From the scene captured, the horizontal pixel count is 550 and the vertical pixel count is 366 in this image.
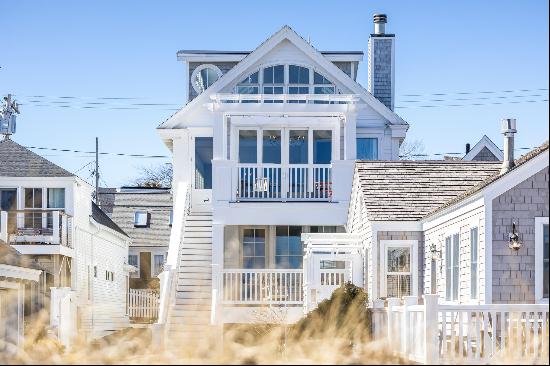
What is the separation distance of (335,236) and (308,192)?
3067 mm

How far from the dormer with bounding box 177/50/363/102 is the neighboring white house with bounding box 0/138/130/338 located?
256 inches

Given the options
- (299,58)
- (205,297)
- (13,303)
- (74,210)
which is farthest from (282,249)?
(74,210)

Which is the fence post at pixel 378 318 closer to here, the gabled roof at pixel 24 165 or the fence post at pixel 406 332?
the fence post at pixel 406 332

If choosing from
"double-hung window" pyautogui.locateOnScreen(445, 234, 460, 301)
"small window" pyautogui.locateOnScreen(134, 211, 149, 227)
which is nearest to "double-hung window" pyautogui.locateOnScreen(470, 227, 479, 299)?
"double-hung window" pyautogui.locateOnScreen(445, 234, 460, 301)

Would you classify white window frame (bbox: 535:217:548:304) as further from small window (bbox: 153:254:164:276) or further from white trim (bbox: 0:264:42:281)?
small window (bbox: 153:254:164:276)

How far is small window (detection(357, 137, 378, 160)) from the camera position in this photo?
32.1 m

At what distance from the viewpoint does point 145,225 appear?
54.5 metres

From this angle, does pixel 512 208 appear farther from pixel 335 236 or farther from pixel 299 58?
pixel 299 58

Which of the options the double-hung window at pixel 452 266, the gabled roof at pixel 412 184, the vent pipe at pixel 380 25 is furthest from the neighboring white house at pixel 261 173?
the double-hung window at pixel 452 266

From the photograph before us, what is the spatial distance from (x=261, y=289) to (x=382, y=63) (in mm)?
10812

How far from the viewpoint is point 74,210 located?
39469 millimetres

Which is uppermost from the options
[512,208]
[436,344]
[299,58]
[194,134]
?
[299,58]

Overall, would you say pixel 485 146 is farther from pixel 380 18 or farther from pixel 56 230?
pixel 56 230

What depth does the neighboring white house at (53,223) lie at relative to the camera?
3816 cm
